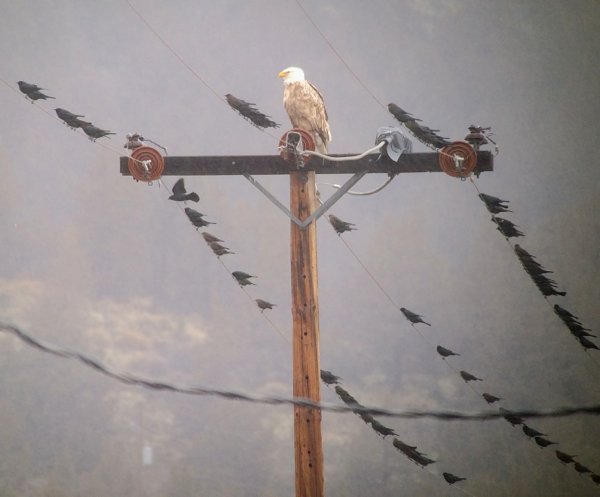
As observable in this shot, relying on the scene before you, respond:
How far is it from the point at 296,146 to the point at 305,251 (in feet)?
1.99

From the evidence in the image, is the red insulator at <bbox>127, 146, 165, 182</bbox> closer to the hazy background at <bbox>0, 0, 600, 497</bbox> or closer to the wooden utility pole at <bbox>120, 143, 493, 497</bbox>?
the wooden utility pole at <bbox>120, 143, 493, 497</bbox>

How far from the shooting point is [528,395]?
1004cm

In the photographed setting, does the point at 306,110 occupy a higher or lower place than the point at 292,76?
lower

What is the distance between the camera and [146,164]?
5039mm

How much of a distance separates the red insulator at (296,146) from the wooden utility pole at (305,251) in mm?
38

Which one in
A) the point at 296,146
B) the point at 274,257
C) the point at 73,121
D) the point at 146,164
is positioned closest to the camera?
the point at 296,146

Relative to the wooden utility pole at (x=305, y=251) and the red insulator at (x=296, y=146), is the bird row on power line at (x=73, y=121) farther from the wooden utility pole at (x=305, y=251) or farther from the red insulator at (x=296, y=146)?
the red insulator at (x=296, y=146)

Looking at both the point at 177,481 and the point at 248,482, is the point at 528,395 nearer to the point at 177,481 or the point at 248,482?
the point at 248,482

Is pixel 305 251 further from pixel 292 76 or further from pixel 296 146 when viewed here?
pixel 292 76

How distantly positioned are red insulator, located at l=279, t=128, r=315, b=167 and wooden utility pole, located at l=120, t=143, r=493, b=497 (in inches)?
1.5

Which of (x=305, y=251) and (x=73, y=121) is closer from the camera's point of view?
(x=305, y=251)

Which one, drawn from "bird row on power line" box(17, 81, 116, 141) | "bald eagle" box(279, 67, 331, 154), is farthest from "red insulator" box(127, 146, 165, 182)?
"bald eagle" box(279, 67, 331, 154)

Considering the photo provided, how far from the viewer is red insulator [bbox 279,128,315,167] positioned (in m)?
4.92

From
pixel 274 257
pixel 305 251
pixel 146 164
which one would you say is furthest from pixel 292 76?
pixel 274 257
